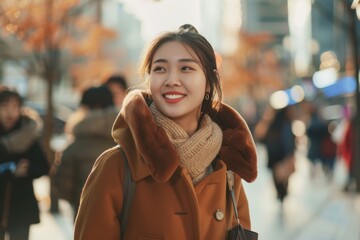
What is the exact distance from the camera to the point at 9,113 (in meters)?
6.32

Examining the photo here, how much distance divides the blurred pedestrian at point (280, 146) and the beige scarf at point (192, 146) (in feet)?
29.5

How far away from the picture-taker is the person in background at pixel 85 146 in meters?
6.87

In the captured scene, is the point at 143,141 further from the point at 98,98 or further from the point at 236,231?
the point at 98,98

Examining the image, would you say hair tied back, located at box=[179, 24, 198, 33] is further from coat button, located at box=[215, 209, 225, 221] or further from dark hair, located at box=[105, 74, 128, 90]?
dark hair, located at box=[105, 74, 128, 90]

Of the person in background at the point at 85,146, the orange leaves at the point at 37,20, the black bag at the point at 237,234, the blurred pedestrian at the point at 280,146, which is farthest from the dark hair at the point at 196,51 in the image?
the orange leaves at the point at 37,20

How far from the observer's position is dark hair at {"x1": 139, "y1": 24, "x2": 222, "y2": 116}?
3047mm

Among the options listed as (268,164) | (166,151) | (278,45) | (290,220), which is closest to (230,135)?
(166,151)

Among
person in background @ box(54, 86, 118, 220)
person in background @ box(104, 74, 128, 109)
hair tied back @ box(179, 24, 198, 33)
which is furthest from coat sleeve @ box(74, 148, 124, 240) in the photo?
person in background @ box(104, 74, 128, 109)

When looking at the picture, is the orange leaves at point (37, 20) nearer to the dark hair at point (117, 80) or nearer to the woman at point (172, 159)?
the dark hair at point (117, 80)

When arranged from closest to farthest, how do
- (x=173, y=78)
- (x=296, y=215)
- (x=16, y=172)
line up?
(x=173, y=78) < (x=16, y=172) < (x=296, y=215)

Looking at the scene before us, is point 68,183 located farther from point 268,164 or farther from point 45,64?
point 45,64

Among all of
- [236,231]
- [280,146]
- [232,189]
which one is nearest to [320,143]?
A: [280,146]

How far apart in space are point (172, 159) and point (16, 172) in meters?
3.61

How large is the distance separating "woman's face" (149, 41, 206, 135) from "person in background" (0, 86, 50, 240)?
3.45m
